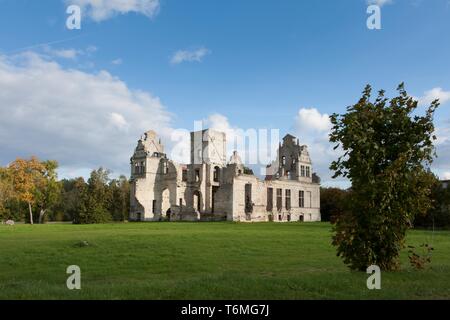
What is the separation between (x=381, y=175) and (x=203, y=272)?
23.8 feet

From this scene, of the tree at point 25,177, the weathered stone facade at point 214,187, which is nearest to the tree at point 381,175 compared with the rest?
the weathered stone facade at point 214,187

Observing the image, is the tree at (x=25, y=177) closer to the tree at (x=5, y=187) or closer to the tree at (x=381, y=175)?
the tree at (x=5, y=187)

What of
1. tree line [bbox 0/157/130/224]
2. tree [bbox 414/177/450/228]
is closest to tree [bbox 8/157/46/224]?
tree line [bbox 0/157/130/224]

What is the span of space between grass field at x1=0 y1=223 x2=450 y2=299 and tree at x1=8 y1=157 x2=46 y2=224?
53763 millimetres

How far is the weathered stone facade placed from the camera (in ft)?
246

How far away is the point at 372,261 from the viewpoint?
583 inches

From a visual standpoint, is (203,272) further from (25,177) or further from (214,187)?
(25,177)

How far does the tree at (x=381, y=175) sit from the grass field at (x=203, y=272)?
97 centimetres

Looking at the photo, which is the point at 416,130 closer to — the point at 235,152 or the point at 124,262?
the point at 124,262

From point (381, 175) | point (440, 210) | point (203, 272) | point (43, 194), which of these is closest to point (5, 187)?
point (43, 194)

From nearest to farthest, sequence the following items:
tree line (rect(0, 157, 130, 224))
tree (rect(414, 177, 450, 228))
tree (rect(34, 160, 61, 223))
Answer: tree (rect(414, 177, 450, 228)) → tree line (rect(0, 157, 130, 224)) → tree (rect(34, 160, 61, 223))

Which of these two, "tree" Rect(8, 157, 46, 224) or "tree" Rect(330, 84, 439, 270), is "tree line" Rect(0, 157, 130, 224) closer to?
"tree" Rect(8, 157, 46, 224)

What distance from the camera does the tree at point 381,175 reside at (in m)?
14.8
